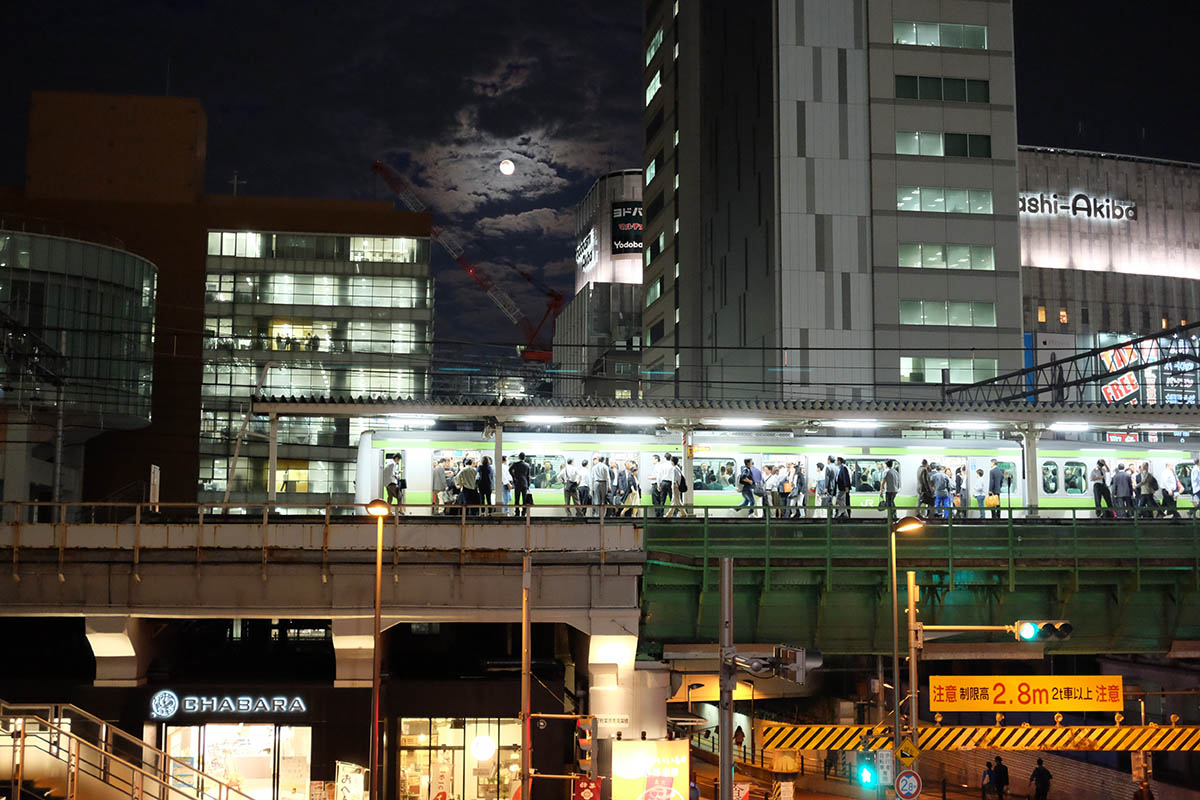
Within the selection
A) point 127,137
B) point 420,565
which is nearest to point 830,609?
point 420,565

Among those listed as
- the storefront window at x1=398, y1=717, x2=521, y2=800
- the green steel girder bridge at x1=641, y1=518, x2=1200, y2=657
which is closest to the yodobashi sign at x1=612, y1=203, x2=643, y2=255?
the green steel girder bridge at x1=641, y1=518, x2=1200, y2=657

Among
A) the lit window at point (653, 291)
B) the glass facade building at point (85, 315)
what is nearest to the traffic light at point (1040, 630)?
the glass facade building at point (85, 315)

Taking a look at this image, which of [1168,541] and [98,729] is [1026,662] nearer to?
[1168,541]

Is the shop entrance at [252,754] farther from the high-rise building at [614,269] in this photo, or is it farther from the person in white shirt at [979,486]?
the high-rise building at [614,269]

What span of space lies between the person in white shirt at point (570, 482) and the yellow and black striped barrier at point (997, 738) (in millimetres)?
9777

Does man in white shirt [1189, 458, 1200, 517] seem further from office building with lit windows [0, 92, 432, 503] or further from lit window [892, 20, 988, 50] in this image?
office building with lit windows [0, 92, 432, 503]

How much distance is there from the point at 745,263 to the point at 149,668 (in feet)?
169

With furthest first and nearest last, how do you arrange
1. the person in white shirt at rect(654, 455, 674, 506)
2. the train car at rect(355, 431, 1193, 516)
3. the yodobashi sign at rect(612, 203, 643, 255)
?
the yodobashi sign at rect(612, 203, 643, 255) < the train car at rect(355, 431, 1193, 516) < the person in white shirt at rect(654, 455, 674, 506)

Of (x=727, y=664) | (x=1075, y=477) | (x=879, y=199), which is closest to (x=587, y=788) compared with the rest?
(x=727, y=664)

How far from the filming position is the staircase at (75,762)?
2097 centimetres

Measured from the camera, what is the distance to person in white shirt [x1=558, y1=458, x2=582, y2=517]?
35.9m

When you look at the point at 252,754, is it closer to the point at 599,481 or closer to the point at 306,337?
the point at 599,481

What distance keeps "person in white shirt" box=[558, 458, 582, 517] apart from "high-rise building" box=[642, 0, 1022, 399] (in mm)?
30170

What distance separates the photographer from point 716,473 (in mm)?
38406
